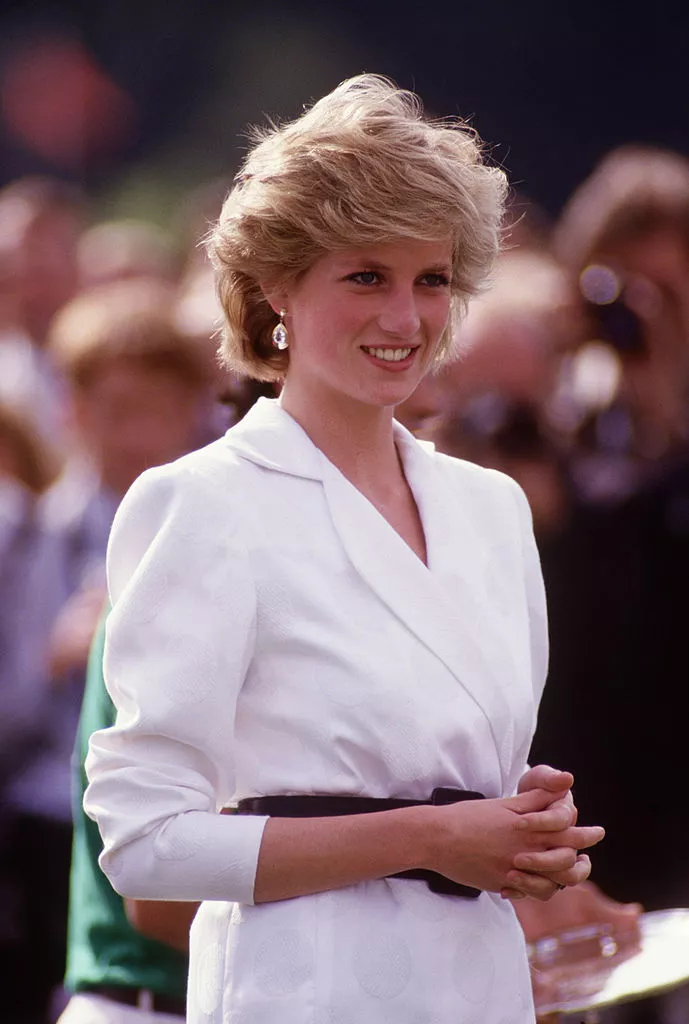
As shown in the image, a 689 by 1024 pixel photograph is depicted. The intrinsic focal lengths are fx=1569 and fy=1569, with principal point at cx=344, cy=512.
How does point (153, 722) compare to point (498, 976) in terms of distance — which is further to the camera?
point (498, 976)

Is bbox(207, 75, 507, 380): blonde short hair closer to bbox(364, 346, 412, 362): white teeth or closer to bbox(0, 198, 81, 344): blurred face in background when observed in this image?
bbox(364, 346, 412, 362): white teeth

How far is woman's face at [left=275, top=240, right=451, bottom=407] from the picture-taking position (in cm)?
177

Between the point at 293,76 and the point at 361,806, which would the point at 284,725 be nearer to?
the point at 361,806

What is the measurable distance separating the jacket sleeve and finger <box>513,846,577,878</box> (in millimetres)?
271

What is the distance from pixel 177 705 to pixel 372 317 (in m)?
0.49

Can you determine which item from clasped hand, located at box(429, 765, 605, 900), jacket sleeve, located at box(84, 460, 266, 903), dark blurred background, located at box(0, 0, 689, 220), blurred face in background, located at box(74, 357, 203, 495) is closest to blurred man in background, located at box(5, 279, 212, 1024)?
blurred face in background, located at box(74, 357, 203, 495)

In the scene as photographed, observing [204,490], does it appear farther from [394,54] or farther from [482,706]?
[394,54]

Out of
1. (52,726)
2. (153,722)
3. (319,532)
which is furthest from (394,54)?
(153,722)

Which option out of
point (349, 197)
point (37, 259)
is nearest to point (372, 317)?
point (349, 197)

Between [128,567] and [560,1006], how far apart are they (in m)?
0.75

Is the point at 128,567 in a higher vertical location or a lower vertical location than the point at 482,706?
higher

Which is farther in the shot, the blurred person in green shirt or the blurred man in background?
the blurred man in background

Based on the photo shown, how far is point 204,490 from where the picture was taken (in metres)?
1.70

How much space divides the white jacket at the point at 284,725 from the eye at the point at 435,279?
0.26m
